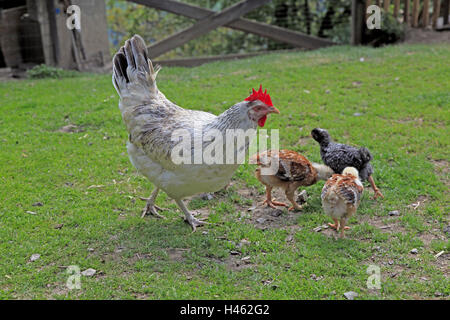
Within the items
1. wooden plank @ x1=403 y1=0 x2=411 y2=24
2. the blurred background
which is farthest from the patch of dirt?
wooden plank @ x1=403 y1=0 x2=411 y2=24

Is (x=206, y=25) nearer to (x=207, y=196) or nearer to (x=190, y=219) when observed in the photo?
(x=207, y=196)

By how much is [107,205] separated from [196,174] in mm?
1777

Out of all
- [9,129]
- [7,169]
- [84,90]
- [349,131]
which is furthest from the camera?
[84,90]

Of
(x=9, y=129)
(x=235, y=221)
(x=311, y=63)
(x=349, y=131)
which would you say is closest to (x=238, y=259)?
(x=235, y=221)

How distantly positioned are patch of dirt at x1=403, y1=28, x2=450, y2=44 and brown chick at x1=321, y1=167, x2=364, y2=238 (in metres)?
9.24

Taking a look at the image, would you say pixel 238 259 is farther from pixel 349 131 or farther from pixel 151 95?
pixel 349 131

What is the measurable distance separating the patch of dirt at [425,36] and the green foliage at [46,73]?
9455mm

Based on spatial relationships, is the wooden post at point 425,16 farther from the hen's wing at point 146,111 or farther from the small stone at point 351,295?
the small stone at point 351,295

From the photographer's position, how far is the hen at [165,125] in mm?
4898

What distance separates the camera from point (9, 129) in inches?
330

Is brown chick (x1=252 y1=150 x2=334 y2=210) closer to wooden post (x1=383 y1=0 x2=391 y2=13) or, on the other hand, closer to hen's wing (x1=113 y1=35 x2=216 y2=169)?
hen's wing (x1=113 y1=35 x2=216 y2=169)

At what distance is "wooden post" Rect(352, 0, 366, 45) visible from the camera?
41.8ft

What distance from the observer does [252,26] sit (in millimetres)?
13164

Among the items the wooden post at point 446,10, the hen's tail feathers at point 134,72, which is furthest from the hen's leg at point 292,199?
the wooden post at point 446,10
